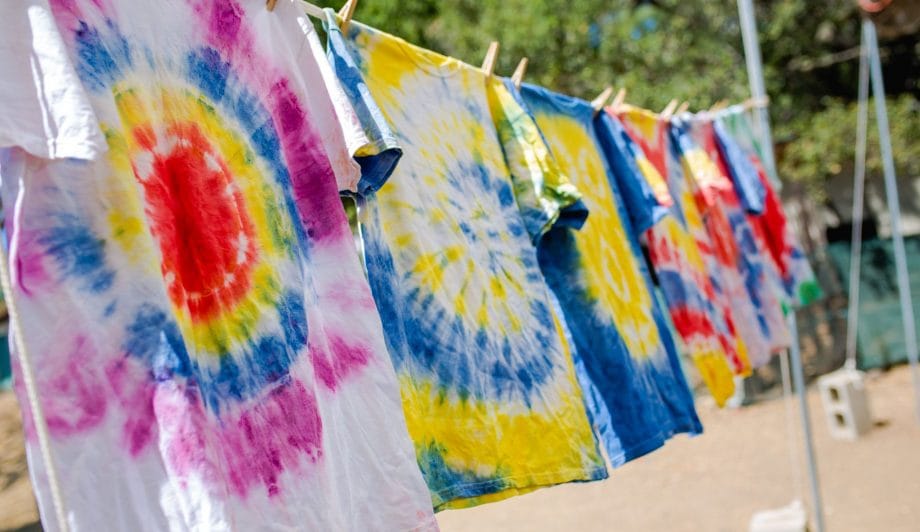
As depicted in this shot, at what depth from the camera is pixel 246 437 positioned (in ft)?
4.19

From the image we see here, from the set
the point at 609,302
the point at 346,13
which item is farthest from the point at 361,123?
the point at 609,302

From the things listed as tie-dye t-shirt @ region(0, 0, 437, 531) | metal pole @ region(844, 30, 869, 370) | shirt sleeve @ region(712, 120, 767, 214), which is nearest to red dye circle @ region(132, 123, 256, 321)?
tie-dye t-shirt @ region(0, 0, 437, 531)

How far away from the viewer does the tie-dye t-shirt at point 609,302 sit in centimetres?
234

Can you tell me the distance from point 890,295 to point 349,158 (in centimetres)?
996

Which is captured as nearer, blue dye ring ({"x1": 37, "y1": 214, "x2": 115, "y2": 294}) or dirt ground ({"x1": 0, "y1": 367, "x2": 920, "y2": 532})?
blue dye ring ({"x1": 37, "y1": 214, "x2": 115, "y2": 294})

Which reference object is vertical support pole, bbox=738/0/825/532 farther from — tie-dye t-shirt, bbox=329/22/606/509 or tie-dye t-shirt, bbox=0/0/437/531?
tie-dye t-shirt, bbox=0/0/437/531

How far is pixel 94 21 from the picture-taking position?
1240 millimetres

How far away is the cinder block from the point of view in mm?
7461

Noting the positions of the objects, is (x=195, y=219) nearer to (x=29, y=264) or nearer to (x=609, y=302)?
(x=29, y=264)

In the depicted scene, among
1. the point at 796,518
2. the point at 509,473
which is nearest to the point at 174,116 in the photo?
the point at 509,473

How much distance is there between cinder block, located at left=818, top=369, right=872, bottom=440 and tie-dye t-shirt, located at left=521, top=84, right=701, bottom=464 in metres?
5.46

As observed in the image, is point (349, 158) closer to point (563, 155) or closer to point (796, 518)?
point (563, 155)

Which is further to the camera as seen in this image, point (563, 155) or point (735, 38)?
point (735, 38)

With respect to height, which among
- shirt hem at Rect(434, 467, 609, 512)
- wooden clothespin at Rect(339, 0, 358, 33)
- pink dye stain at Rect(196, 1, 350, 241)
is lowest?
shirt hem at Rect(434, 467, 609, 512)
